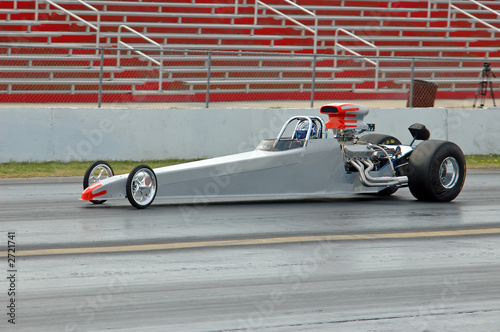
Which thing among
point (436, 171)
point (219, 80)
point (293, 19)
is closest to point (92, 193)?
point (436, 171)

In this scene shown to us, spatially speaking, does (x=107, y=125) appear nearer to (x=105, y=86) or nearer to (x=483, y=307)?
(x=105, y=86)

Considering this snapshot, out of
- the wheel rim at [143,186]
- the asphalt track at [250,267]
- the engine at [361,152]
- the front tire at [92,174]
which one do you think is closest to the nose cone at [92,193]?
the asphalt track at [250,267]

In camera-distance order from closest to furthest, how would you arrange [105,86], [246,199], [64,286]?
[64,286]
[246,199]
[105,86]

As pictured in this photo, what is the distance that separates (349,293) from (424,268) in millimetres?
1237

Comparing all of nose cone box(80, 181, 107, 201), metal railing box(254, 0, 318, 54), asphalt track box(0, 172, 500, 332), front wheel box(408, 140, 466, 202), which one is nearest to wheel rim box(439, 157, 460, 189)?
front wheel box(408, 140, 466, 202)

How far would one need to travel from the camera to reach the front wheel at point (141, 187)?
10055 millimetres

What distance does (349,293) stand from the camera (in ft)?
21.8

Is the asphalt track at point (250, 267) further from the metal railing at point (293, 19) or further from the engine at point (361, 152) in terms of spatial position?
the metal railing at point (293, 19)

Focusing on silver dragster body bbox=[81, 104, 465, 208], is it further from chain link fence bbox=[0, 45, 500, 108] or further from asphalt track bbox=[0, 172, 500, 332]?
chain link fence bbox=[0, 45, 500, 108]

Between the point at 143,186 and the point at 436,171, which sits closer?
the point at 143,186

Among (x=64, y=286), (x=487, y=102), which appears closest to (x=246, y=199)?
(x=64, y=286)

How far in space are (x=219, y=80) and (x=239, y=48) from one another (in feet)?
10.4

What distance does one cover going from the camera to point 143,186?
1030 cm

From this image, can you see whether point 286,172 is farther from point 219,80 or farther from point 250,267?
point 219,80
